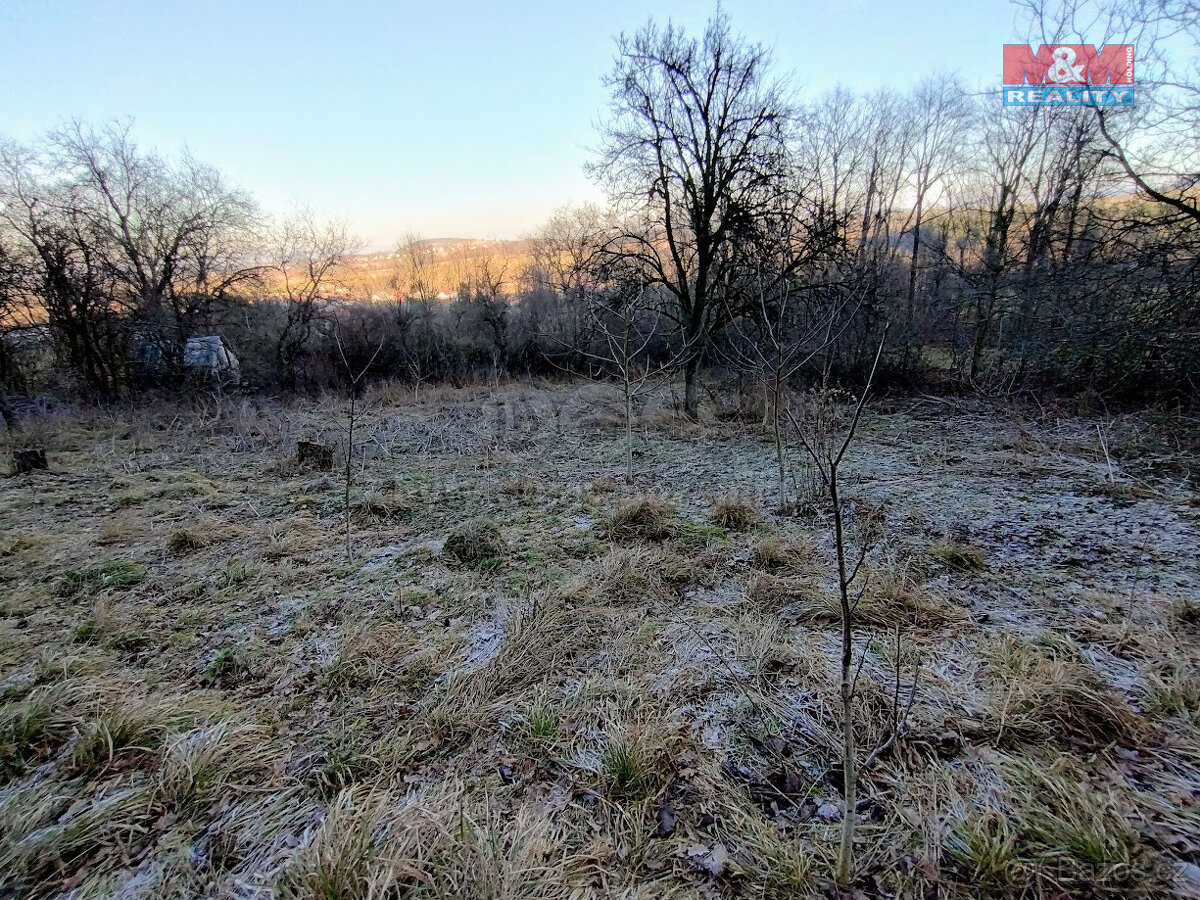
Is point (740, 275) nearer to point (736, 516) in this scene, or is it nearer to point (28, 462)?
point (736, 516)

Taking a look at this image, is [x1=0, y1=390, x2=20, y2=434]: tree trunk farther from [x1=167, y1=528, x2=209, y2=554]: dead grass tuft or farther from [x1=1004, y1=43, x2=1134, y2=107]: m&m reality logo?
[x1=1004, y1=43, x2=1134, y2=107]: m&m reality logo

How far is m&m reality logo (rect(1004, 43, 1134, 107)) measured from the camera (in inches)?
256

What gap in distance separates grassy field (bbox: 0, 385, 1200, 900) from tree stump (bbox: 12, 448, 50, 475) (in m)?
2.74

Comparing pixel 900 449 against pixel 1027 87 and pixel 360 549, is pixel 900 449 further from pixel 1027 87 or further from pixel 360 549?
pixel 360 549

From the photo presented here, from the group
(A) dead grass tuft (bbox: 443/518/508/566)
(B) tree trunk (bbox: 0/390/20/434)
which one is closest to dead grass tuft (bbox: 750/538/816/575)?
(A) dead grass tuft (bbox: 443/518/508/566)

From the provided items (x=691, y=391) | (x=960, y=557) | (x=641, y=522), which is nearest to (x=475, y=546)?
(x=641, y=522)

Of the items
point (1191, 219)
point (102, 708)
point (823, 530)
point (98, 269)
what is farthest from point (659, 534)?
point (98, 269)

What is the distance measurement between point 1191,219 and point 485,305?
1790cm

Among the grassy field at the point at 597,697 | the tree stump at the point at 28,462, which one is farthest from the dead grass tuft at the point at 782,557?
the tree stump at the point at 28,462

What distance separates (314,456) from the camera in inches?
279

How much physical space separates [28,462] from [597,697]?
9254 mm

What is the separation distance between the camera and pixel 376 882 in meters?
1.44

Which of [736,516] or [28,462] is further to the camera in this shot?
[28,462]

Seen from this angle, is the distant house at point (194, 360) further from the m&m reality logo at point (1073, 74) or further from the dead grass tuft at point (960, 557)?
Answer: the m&m reality logo at point (1073, 74)
